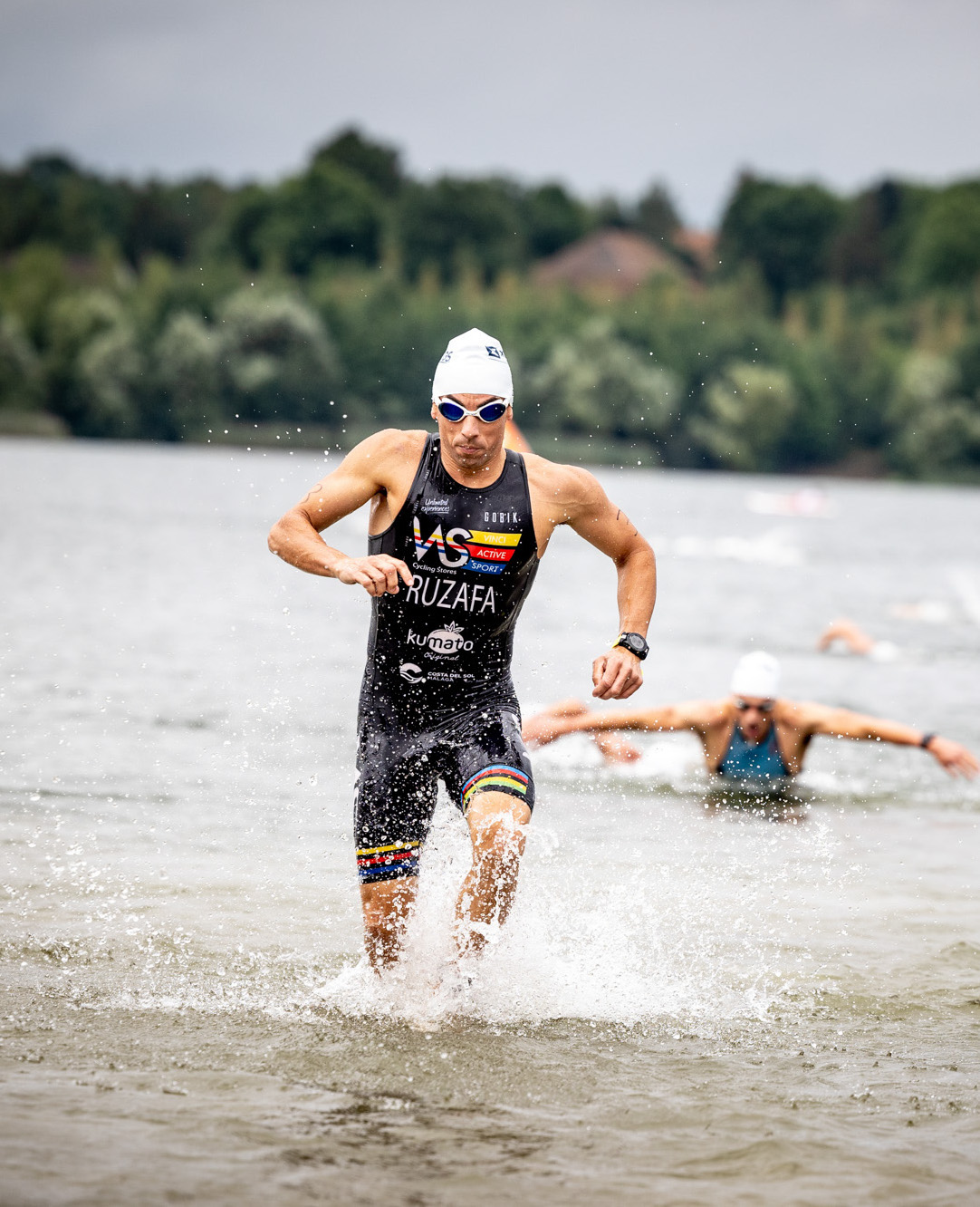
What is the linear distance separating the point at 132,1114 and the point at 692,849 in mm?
5448

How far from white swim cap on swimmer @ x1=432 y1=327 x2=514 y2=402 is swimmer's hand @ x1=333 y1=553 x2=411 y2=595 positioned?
0.86m

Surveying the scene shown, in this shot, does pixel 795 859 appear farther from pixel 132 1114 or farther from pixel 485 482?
pixel 132 1114

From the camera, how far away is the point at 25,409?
80.6m

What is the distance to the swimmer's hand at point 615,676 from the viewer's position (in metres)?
5.73

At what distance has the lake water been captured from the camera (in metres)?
4.75

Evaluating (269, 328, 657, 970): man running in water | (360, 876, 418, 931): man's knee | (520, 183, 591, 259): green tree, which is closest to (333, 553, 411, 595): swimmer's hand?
(269, 328, 657, 970): man running in water

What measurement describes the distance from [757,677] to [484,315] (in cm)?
9645

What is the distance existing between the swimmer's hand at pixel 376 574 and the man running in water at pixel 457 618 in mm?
407

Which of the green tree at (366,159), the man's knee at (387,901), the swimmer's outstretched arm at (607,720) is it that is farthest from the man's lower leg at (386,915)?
the green tree at (366,159)

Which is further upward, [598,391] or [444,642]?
[598,391]

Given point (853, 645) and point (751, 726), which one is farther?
point (853, 645)

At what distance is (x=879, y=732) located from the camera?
431 inches

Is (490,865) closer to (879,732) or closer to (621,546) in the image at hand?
(621,546)

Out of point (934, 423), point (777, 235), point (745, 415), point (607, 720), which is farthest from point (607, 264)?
point (607, 720)
